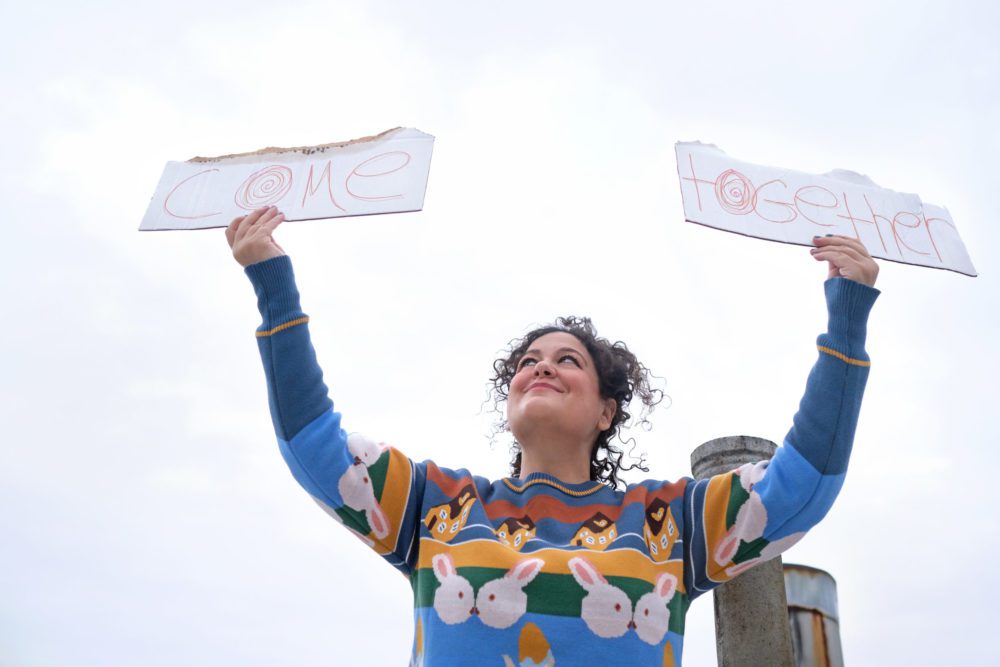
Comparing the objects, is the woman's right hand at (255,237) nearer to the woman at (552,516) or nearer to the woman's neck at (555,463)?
the woman at (552,516)

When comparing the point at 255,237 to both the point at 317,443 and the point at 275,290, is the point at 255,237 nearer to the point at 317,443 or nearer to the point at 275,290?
the point at 275,290

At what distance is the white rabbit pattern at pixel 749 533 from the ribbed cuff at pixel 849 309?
0.47 meters

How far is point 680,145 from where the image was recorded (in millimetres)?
3746

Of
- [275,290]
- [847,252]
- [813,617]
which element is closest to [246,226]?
[275,290]

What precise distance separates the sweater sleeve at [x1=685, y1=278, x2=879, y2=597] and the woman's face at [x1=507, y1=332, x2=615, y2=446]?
1.60 feet

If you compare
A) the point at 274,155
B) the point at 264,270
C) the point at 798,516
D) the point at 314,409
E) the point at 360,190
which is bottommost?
the point at 798,516

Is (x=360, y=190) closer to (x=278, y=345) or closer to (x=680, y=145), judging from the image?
(x=278, y=345)

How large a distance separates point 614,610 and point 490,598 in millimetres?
340

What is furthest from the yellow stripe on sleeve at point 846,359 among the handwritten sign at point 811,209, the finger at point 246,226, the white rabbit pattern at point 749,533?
the finger at point 246,226

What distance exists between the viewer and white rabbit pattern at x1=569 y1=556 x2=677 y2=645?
8.20 ft

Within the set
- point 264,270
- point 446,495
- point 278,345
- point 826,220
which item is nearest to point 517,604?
point 446,495

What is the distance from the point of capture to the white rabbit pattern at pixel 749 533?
107 inches

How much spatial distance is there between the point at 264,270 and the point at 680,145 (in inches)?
71.6

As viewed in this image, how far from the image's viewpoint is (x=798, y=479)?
8.70 ft
